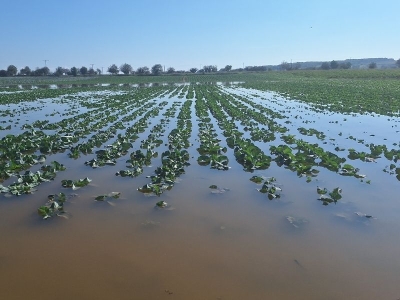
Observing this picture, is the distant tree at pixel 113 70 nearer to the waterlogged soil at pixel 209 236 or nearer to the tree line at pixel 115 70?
the tree line at pixel 115 70

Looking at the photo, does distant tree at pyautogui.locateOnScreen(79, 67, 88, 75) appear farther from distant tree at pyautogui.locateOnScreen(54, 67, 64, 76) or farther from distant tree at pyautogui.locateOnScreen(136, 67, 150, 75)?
distant tree at pyautogui.locateOnScreen(136, 67, 150, 75)

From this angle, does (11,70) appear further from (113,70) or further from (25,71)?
(113,70)

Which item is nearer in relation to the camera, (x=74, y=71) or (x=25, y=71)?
(x=25, y=71)

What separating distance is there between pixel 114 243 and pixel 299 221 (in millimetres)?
3165

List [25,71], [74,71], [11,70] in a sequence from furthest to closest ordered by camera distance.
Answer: [74,71] → [25,71] → [11,70]

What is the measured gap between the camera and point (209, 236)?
569 centimetres

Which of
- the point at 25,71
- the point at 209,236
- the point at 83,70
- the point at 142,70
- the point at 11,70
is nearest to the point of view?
the point at 209,236

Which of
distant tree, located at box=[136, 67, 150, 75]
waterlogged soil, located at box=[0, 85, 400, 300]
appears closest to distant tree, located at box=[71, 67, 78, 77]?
distant tree, located at box=[136, 67, 150, 75]

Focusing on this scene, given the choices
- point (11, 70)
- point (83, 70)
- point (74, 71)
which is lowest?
point (74, 71)

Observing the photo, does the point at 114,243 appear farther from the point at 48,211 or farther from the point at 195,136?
the point at 195,136

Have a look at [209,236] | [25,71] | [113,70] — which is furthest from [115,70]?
[209,236]

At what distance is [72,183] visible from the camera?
7.91m

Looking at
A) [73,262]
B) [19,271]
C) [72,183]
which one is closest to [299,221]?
[73,262]

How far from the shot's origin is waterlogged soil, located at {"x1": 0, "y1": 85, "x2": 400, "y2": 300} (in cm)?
443
